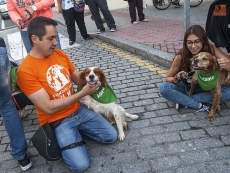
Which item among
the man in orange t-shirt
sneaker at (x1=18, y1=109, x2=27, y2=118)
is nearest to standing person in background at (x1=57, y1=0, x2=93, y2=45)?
sneaker at (x1=18, y1=109, x2=27, y2=118)

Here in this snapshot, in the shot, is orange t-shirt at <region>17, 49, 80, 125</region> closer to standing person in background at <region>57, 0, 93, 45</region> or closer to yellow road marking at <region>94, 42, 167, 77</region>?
yellow road marking at <region>94, 42, 167, 77</region>

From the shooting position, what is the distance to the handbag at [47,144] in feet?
9.53

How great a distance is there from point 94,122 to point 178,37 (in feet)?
13.6

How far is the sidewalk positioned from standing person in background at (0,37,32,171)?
3.41 m

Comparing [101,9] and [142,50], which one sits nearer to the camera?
[142,50]

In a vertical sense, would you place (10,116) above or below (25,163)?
above

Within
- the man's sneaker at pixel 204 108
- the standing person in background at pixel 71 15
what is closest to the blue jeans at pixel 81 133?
the man's sneaker at pixel 204 108

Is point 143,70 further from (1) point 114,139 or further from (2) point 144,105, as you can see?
(1) point 114,139

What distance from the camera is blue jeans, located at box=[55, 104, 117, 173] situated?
9.54 feet

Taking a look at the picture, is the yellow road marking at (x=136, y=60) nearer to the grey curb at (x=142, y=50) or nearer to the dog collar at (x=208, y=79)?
the grey curb at (x=142, y=50)

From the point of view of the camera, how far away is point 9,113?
2863 millimetres

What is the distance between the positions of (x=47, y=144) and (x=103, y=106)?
95cm

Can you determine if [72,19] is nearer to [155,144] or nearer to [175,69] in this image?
[175,69]

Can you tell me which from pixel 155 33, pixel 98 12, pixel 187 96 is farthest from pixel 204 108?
pixel 98 12
